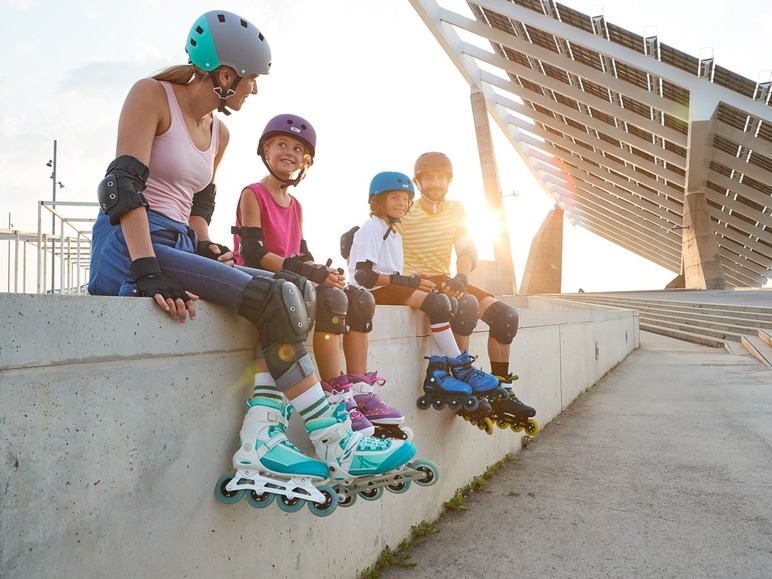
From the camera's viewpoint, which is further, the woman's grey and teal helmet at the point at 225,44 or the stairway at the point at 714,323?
the stairway at the point at 714,323

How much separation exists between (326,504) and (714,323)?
18.9 m

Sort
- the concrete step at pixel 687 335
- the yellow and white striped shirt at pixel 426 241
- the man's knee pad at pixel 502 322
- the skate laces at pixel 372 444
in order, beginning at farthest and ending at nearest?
1. the concrete step at pixel 687 335
2. the yellow and white striped shirt at pixel 426 241
3. the man's knee pad at pixel 502 322
4. the skate laces at pixel 372 444

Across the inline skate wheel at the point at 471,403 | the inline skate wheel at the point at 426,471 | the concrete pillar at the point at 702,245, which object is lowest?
the inline skate wheel at the point at 426,471

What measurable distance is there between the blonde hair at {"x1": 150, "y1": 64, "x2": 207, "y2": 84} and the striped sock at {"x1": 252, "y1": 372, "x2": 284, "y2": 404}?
1.16 meters

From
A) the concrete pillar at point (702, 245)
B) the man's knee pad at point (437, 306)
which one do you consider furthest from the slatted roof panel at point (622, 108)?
the man's knee pad at point (437, 306)

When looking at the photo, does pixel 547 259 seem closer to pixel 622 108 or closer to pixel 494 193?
pixel 494 193

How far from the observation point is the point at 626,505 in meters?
3.52

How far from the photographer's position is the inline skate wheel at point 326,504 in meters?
1.82

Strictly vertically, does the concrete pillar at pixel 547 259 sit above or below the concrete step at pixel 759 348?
above

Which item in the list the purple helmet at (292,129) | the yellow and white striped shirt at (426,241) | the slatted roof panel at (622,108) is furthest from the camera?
the slatted roof panel at (622,108)

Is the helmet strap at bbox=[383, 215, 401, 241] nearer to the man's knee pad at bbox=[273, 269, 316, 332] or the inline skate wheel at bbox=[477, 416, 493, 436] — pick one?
the inline skate wheel at bbox=[477, 416, 493, 436]

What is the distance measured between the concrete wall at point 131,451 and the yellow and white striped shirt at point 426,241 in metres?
1.97

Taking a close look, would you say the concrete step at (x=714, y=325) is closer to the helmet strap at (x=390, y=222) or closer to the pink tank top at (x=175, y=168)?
the helmet strap at (x=390, y=222)

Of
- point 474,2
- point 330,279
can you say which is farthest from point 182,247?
point 474,2
